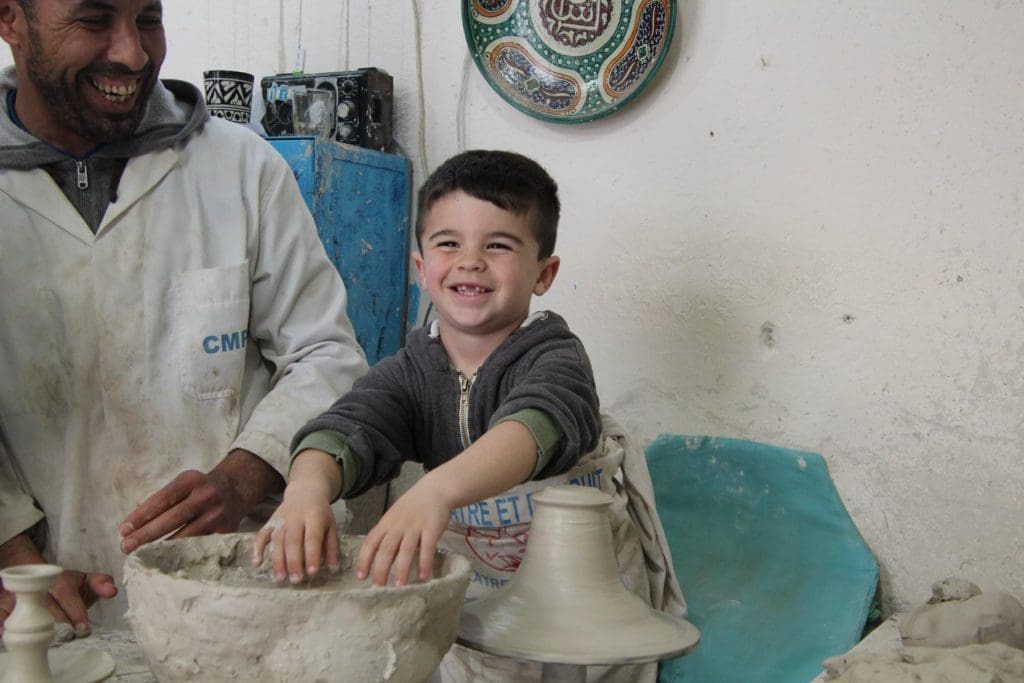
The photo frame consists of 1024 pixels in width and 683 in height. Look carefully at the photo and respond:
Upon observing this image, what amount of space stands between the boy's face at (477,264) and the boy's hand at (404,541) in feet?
1.67

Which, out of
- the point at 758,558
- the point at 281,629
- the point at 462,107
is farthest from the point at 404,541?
the point at 462,107

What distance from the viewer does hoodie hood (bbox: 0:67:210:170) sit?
1.78 m

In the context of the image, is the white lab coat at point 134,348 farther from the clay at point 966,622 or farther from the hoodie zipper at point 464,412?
the clay at point 966,622

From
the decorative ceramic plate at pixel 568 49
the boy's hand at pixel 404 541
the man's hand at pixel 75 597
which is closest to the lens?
the boy's hand at pixel 404 541

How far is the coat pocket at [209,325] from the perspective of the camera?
186cm

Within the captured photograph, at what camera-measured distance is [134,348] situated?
184cm

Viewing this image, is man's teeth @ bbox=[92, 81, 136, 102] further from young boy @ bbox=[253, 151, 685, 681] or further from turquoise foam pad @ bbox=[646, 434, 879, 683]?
turquoise foam pad @ bbox=[646, 434, 879, 683]

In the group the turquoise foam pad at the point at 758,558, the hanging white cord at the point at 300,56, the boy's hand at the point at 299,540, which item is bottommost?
the turquoise foam pad at the point at 758,558

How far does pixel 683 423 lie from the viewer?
246cm

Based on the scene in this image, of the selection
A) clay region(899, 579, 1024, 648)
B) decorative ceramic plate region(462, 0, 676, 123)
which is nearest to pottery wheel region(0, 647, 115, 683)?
clay region(899, 579, 1024, 648)

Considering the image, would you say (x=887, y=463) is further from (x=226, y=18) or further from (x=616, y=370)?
(x=226, y=18)

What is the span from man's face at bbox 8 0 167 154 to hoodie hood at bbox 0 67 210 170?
0.03 m

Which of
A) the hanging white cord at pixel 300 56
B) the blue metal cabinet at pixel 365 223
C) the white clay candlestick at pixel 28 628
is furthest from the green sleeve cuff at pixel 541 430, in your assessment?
the hanging white cord at pixel 300 56

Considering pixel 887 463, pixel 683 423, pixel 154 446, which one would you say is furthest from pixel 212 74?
pixel 887 463
